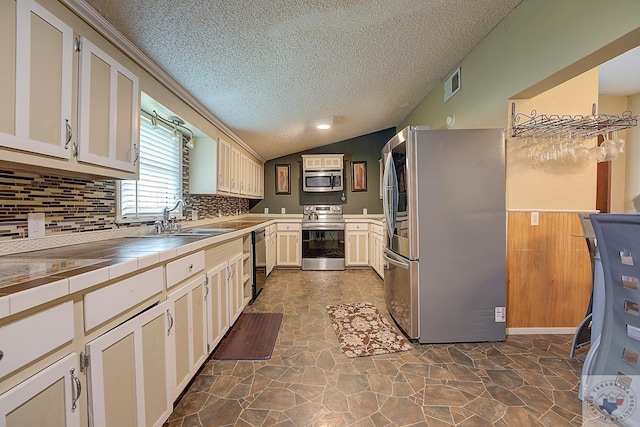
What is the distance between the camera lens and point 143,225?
224 cm

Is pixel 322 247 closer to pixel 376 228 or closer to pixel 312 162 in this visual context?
pixel 376 228

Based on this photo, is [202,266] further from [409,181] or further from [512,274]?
[512,274]

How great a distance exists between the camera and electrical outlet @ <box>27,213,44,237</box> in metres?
1.37

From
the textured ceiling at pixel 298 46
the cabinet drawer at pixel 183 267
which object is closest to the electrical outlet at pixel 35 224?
the cabinet drawer at pixel 183 267

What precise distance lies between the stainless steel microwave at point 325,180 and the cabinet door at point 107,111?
12.1 feet

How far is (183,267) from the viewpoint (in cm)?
160

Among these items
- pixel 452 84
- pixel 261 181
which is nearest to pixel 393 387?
pixel 452 84

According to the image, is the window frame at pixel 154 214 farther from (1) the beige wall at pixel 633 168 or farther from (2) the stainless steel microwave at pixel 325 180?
(1) the beige wall at pixel 633 168

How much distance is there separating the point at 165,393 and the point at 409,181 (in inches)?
83.8

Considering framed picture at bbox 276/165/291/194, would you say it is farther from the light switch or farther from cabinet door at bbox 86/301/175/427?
cabinet door at bbox 86/301/175/427

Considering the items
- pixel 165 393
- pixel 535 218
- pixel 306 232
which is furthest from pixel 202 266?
pixel 306 232

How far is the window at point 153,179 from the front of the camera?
2111 millimetres

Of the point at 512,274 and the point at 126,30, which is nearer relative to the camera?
the point at 126,30

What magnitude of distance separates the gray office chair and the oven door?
3598 millimetres
